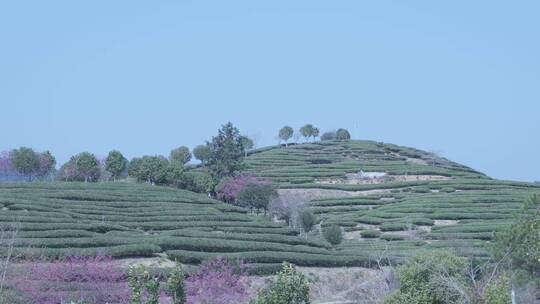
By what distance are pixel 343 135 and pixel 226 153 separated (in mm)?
53272

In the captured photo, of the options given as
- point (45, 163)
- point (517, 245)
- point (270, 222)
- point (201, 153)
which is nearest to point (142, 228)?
point (270, 222)

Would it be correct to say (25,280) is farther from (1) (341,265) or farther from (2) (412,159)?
(2) (412,159)

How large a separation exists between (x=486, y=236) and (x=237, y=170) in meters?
31.8

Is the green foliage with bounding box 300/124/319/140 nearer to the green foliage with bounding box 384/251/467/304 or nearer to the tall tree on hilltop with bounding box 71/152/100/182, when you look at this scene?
the tall tree on hilltop with bounding box 71/152/100/182

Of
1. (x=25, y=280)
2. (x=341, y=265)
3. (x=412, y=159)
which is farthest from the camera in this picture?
(x=412, y=159)

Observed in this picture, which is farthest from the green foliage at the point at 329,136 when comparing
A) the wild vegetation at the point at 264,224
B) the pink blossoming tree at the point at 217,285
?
the pink blossoming tree at the point at 217,285

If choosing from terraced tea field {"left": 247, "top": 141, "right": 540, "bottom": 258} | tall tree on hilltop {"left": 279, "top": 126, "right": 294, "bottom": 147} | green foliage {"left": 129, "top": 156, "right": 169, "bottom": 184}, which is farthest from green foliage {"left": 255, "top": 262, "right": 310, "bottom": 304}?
tall tree on hilltop {"left": 279, "top": 126, "right": 294, "bottom": 147}

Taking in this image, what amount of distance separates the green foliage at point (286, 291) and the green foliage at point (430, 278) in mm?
3163

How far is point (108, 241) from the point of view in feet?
127

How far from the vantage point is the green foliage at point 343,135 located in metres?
127

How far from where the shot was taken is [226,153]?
76.2 m

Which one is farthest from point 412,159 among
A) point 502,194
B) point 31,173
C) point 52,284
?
point 52,284

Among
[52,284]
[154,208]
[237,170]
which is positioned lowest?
[52,284]

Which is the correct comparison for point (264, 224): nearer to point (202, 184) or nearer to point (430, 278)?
point (202, 184)
